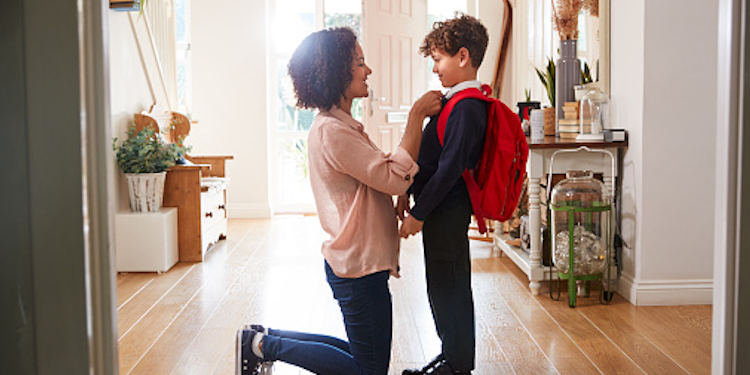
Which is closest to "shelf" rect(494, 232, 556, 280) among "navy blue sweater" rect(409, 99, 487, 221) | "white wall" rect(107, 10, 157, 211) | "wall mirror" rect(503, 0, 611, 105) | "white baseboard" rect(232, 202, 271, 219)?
"wall mirror" rect(503, 0, 611, 105)

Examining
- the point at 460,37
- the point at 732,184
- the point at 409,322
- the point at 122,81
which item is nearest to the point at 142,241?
the point at 122,81

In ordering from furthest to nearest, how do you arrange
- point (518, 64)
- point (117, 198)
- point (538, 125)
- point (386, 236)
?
point (518, 64), point (117, 198), point (538, 125), point (386, 236)

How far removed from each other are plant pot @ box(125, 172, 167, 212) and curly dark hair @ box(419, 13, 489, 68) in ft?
8.90

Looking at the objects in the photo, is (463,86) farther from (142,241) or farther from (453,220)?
(142,241)

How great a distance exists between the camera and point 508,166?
217 cm

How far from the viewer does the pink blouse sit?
194cm

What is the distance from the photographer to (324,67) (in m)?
1.97

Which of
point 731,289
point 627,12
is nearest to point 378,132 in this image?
point 627,12

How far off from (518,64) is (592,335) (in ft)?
11.8

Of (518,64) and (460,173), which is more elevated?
(518,64)

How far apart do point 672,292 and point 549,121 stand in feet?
4.27

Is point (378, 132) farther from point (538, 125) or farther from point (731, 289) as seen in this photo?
point (731, 289)

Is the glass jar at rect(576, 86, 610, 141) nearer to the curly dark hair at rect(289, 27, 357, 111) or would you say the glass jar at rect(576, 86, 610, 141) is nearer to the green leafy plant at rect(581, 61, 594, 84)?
the green leafy plant at rect(581, 61, 594, 84)

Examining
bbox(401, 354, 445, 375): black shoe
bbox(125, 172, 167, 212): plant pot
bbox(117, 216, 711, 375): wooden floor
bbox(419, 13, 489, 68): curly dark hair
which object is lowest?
bbox(117, 216, 711, 375): wooden floor
